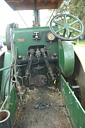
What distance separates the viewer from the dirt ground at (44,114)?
6.43 feet

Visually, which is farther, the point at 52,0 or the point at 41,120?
the point at 52,0

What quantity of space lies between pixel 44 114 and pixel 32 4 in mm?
2797

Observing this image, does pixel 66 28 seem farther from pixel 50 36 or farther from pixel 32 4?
pixel 32 4

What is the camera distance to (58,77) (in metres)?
2.95

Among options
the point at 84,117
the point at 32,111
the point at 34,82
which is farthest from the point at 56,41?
the point at 84,117

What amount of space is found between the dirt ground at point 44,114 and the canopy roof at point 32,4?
233cm

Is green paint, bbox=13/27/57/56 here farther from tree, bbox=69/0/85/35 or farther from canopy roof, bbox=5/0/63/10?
tree, bbox=69/0/85/35

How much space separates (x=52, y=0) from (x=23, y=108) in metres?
2.72

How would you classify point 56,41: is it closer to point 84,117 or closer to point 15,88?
point 15,88

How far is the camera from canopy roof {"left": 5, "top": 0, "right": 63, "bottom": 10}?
10.5 ft

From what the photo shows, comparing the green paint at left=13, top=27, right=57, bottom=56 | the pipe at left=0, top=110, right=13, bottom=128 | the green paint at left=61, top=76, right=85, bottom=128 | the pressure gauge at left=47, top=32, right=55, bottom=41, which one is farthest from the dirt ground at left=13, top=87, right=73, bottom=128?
the pressure gauge at left=47, top=32, right=55, bottom=41

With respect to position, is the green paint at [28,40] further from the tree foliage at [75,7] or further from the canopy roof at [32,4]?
the tree foliage at [75,7]

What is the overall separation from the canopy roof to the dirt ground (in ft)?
7.63

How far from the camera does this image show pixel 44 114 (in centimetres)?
220
